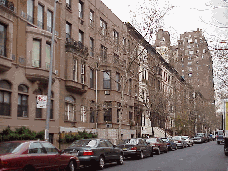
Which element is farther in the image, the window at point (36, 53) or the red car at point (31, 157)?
the window at point (36, 53)

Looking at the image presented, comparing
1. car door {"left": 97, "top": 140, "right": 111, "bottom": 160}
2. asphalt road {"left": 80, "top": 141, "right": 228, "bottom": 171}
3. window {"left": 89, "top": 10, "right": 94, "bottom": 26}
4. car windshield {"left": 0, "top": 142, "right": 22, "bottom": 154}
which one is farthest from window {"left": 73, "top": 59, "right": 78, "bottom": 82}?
car windshield {"left": 0, "top": 142, "right": 22, "bottom": 154}

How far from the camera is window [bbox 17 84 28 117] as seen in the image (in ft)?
77.1

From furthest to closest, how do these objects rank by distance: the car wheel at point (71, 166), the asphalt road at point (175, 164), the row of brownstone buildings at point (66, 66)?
the row of brownstone buildings at point (66, 66), the asphalt road at point (175, 164), the car wheel at point (71, 166)

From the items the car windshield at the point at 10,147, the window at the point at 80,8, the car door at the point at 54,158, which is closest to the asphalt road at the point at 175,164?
the car door at the point at 54,158

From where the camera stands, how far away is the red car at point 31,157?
11.0 metres

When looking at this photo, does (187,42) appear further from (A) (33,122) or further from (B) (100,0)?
(A) (33,122)

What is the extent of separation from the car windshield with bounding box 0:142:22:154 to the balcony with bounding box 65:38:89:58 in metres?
18.1

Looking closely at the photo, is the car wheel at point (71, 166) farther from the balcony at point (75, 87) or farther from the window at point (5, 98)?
the balcony at point (75, 87)

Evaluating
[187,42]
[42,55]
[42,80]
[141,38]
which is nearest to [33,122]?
[42,80]

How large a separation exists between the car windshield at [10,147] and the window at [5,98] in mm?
10092

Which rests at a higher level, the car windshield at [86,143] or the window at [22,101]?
the window at [22,101]

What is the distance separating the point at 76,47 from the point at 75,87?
3465mm

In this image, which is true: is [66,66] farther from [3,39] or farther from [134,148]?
[134,148]

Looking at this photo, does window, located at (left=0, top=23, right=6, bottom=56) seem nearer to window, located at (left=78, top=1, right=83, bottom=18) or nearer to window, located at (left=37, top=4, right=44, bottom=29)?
window, located at (left=37, top=4, right=44, bottom=29)
